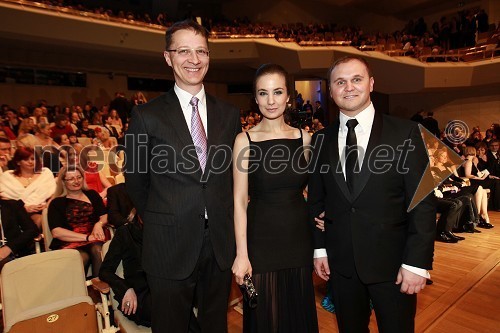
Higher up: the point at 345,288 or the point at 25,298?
the point at 345,288

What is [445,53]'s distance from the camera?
13.4m

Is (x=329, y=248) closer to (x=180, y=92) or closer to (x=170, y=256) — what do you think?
(x=170, y=256)

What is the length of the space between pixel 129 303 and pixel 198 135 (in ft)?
3.94

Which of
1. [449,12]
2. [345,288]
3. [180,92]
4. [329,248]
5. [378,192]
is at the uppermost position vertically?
[449,12]

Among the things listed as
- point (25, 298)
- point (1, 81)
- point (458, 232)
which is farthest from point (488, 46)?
point (1, 81)

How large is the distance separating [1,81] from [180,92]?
11679mm

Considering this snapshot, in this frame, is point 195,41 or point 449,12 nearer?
point 195,41

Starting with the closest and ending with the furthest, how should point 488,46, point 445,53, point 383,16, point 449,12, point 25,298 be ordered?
point 25,298
point 488,46
point 445,53
point 449,12
point 383,16

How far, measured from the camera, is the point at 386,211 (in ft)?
5.13

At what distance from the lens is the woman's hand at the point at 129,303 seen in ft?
6.66

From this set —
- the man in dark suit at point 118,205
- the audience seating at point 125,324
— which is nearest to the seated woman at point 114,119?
the man in dark suit at point 118,205

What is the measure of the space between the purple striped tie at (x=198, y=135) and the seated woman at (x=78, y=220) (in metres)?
2.14

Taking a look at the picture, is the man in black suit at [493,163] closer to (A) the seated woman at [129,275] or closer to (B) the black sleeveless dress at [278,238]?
(B) the black sleeveless dress at [278,238]

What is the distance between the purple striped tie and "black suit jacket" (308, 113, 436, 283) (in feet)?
2.09
